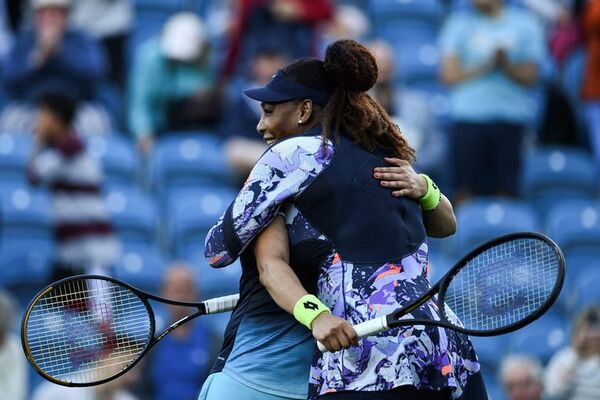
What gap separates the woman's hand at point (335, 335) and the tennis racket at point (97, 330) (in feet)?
2.29

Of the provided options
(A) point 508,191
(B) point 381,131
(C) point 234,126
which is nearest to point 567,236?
(A) point 508,191

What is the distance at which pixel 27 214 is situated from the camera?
8.91 meters

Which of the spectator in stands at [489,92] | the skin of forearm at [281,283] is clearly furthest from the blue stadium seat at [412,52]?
the skin of forearm at [281,283]

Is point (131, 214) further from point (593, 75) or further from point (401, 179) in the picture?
point (401, 179)

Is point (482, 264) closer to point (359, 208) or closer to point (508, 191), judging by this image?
point (359, 208)

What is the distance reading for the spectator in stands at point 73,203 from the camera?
28.6ft

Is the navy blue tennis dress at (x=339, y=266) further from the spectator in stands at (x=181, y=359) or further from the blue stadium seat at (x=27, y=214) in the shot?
the blue stadium seat at (x=27, y=214)

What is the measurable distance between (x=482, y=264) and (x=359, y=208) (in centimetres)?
43

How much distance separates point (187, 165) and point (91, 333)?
463 cm

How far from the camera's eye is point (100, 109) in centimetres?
1016

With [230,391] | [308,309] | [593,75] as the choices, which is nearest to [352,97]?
[308,309]

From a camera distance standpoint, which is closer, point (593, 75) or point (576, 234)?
point (576, 234)

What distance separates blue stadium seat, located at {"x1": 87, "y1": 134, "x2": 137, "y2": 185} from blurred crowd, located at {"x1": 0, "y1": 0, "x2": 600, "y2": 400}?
0.01 m

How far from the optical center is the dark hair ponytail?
4.70m
